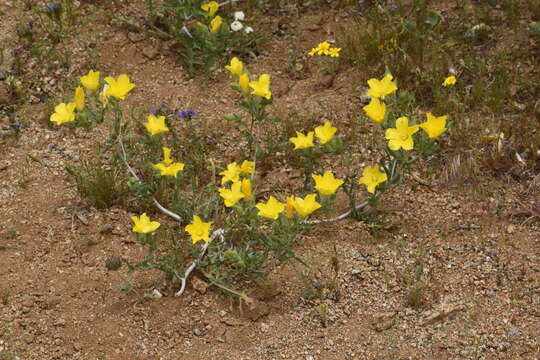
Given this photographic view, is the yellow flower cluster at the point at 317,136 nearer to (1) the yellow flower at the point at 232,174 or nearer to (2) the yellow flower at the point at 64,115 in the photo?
(1) the yellow flower at the point at 232,174

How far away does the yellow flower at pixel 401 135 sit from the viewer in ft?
11.0

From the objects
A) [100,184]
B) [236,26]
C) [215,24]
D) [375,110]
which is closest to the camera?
[375,110]

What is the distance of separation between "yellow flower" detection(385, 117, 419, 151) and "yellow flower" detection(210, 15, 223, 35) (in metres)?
1.47

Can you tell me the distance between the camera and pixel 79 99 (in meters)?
3.52

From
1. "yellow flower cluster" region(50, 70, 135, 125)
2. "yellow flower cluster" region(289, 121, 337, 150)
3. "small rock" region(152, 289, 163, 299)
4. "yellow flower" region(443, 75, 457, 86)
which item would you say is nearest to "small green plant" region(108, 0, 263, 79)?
"yellow flower cluster" region(50, 70, 135, 125)

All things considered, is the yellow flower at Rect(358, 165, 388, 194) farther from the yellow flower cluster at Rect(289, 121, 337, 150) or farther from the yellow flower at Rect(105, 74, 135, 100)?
the yellow flower at Rect(105, 74, 135, 100)

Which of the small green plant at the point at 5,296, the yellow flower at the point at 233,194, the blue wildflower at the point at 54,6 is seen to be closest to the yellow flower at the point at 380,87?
the yellow flower at the point at 233,194

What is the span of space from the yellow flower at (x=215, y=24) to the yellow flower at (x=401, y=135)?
147 cm

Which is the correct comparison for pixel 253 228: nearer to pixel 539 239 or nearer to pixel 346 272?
pixel 346 272

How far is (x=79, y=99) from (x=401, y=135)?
1544 millimetres

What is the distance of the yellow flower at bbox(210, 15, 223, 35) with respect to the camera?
4352 mm

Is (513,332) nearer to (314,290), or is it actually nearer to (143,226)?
(314,290)

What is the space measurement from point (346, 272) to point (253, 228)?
1.72 feet

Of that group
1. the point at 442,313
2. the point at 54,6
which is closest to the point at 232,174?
the point at 442,313
